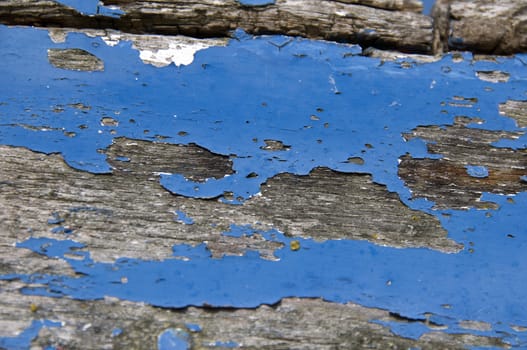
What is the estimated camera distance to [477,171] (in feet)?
5.46

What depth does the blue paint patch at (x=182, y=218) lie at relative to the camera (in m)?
1.55

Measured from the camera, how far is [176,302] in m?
1.43

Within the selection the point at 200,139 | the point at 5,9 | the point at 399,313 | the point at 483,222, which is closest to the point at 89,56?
the point at 5,9

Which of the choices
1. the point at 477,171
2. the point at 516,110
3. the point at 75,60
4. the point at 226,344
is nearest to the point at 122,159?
the point at 75,60

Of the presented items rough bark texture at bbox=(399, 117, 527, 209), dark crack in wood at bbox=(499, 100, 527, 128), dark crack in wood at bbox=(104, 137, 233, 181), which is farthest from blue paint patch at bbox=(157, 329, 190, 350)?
dark crack in wood at bbox=(499, 100, 527, 128)

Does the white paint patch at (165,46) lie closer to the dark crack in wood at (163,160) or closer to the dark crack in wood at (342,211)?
the dark crack in wood at (163,160)

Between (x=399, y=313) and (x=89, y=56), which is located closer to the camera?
(x=399, y=313)

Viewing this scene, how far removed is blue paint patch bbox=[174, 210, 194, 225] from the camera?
1547mm

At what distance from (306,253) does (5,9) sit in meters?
1.27

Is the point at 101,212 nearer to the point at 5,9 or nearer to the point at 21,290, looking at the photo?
the point at 21,290

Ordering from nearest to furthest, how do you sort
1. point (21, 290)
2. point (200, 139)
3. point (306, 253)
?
point (21, 290)
point (306, 253)
point (200, 139)

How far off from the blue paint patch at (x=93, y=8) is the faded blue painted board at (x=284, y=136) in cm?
12

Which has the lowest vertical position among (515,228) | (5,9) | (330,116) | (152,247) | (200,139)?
(152,247)

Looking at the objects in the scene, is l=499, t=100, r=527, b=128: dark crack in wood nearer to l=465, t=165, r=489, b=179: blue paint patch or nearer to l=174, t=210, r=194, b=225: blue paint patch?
l=465, t=165, r=489, b=179: blue paint patch
